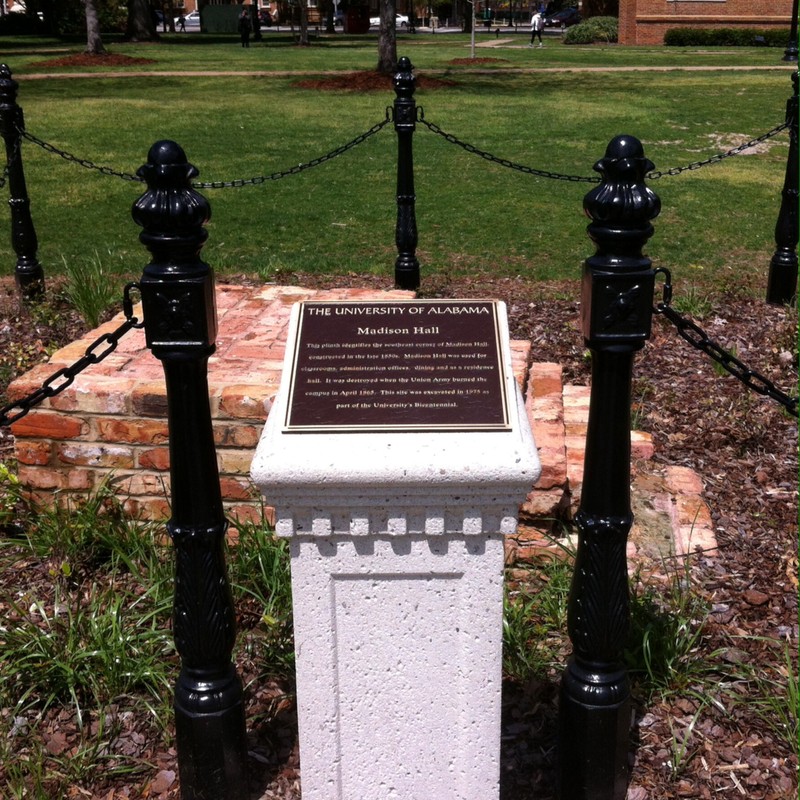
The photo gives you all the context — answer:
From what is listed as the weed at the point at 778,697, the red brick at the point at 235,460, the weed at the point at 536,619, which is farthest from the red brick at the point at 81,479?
the weed at the point at 778,697

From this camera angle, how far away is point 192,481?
8.78ft

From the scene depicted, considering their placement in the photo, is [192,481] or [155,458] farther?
[155,458]

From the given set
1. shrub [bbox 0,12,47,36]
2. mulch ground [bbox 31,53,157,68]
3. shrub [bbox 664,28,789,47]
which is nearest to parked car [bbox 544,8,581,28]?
shrub [bbox 664,28,789,47]

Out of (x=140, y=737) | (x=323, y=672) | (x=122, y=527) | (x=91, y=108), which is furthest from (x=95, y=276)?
(x=91, y=108)

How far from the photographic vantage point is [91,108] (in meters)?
19.2

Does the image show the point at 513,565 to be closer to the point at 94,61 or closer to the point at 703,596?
the point at 703,596

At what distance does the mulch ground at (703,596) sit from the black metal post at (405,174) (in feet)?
3.48

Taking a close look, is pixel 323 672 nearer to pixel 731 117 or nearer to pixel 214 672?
pixel 214 672

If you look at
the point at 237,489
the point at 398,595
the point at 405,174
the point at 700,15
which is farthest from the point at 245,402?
the point at 700,15

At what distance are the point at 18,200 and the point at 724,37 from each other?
3844 centimetres

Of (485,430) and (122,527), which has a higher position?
(485,430)

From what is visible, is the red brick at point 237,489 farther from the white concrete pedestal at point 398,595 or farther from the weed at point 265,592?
the white concrete pedestal at point 398,595

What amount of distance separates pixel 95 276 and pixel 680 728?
496 centimetres

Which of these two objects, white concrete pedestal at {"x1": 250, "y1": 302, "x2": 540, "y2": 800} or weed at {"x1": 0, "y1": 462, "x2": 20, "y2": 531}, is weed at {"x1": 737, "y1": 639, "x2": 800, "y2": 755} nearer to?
white concrete pedestal at {"x1": 250, "y1": 302, "x2": 540, "y2": 800}
